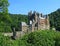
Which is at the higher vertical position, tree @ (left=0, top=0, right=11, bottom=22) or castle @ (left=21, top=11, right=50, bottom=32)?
tree @ (left=0, top=0, right=11, bottom=22)

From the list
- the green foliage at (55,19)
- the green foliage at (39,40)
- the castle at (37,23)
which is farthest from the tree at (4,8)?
the green foliage at (55,19)

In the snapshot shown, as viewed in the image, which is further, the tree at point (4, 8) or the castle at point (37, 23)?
the castle at point (37, 23)

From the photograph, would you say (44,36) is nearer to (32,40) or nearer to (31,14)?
(32,40)

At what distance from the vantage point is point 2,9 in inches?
1593

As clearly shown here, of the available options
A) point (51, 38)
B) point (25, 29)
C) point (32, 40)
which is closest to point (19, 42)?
point (32, 40)

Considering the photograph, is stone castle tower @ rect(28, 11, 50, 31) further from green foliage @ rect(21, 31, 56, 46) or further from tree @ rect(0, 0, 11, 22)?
green foliage @ rect(21, 31, 56, 46)

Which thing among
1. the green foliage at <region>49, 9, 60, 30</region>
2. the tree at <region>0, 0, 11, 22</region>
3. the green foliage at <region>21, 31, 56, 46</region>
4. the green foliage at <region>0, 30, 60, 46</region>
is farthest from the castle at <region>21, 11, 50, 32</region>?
the green foliage at <region>21, 31, 56, 46</region>

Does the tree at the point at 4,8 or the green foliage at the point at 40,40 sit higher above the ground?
the tree at the point at 4,8

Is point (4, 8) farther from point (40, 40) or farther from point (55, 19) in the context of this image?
point (55, 19)

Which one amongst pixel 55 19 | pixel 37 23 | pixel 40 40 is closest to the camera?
pixel 40 40

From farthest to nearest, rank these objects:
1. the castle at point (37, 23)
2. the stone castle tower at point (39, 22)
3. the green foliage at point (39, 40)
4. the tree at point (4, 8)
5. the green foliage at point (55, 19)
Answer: the green foliage at point (55, 19)
the stone castle tower at point (39, 22)
the castle at point (37, 23)
the tree at point (4, 8)
the green foliage at point (39, 40)

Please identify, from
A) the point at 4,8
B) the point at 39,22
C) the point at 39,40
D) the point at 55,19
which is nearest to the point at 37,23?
the point at 39,22

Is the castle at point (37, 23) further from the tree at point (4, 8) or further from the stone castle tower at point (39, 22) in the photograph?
the tree at point (4, 8)

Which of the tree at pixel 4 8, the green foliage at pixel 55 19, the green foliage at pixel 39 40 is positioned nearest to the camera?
the green foliage at pixel 39 40
